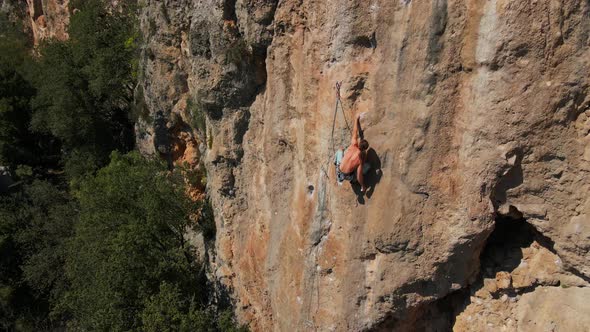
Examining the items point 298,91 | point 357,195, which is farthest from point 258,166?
point 357,195

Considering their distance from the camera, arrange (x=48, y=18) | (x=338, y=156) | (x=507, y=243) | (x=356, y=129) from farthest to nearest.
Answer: (x=48, y=18) → (x=338, y=156) → (x=356, y=129) → (x=507, y=243)

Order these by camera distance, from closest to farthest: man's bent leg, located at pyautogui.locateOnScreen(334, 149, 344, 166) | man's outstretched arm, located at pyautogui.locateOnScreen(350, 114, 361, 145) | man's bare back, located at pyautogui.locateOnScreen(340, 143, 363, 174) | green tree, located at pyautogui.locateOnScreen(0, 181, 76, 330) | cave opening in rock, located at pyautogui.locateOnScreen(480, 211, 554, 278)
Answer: cave opening in rock, located at pyautogui.locateOnScreen(480, 211, 554, 278)
man's bare back, located at pyautogui.locateOnScreen(340, 143, 363, 174)
man's outstretched arm, located at pyautogui.locateOnScreen(350, 114, 361, 145)
man's bent leg, located at pyautogui.locateOnScreen(334, 149, 344, 166)
green tree, located at pyautogui.locateOnScreen(0, 181, 76, 330)

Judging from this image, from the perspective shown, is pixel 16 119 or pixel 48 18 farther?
pixel 48 18

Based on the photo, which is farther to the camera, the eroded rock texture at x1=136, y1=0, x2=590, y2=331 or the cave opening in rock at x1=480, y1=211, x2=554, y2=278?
the cave opening in rock at x1=480, y1=211, x2=554, y2=278

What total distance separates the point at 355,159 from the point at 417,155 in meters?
1.10

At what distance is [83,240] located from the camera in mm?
16234

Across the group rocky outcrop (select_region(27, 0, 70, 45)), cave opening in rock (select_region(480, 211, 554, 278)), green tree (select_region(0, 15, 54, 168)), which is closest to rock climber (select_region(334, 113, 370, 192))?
cave opening in rock (select_region(480, 211, 554, 278))

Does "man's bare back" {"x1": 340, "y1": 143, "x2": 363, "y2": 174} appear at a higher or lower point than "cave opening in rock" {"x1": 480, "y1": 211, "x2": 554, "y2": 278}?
higher

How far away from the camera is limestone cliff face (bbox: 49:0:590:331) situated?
6996 mm

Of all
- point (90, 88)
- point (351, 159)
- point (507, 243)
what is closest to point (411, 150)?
point (351, 159)

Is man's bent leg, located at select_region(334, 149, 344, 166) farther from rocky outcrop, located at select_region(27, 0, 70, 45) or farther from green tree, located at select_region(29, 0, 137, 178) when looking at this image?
rocky outcrop, located at select_region(27, 0, 70, 45)

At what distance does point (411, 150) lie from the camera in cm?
817

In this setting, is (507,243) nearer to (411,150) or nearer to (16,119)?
(411,150)

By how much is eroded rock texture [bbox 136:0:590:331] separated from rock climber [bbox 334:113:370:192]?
0.18m
